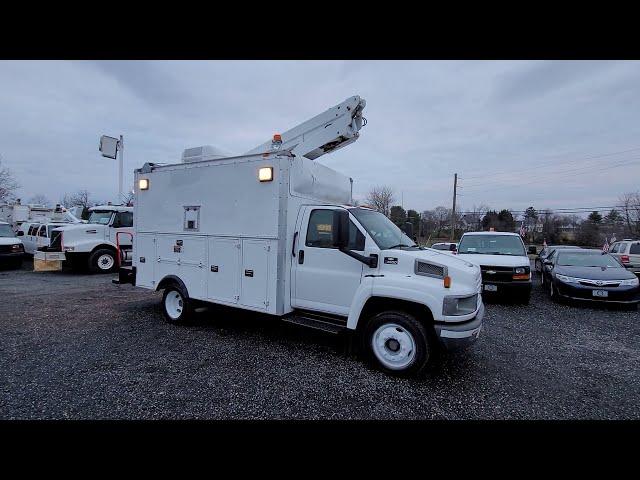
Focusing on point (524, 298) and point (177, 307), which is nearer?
point (177, 307)

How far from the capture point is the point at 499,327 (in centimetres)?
661

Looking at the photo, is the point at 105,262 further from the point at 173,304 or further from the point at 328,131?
the point at 328,131

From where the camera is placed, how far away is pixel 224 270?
5492 mm

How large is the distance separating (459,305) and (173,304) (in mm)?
5079

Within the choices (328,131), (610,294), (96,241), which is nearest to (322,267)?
(328,131)

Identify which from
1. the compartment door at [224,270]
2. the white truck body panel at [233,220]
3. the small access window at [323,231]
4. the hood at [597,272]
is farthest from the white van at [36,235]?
the hood at [597,272]

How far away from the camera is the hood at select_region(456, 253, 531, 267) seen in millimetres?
8250

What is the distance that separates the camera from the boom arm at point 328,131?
18.8 feet

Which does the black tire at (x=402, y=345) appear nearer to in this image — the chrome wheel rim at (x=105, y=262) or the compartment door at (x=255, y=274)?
the compartment door at (x=255, y=274)

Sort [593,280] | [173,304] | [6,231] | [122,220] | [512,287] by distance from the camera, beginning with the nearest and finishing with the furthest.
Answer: [173,304] < [593,280] < [512,287] < [122,220] < [6,231]

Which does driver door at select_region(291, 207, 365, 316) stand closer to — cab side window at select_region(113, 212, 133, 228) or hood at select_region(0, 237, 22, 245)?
cab side window at select_region(113, 212, 133, 228)

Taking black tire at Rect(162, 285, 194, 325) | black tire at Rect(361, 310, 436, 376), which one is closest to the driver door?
black tire at Rect(361, 310, 436, 376)

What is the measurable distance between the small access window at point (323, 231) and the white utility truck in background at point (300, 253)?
15 mm

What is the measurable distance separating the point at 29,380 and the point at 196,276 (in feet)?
8.24
